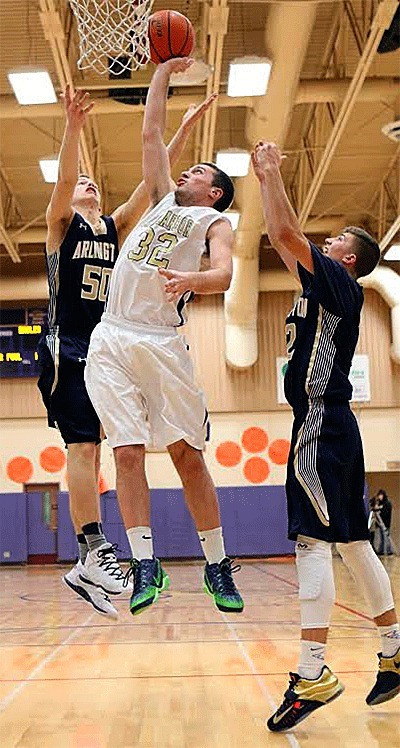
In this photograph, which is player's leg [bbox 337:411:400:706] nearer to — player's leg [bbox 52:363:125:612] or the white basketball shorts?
the white basketball shorts

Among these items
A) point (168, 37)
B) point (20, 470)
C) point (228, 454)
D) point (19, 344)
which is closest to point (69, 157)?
point (168, 37)

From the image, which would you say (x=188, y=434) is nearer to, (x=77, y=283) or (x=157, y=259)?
(x=157, y=259)

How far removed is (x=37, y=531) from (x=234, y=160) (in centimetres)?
1026

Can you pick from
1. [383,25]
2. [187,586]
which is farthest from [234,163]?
[187,586]

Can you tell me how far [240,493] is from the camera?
21.9 metres

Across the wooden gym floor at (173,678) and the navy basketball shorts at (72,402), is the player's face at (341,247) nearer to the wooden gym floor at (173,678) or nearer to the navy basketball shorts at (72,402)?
the navy basketball shorts at (72,402)

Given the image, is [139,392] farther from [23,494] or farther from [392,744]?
[23,494]

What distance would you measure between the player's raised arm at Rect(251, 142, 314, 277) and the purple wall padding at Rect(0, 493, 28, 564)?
17.6 meters

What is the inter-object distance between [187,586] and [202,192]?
34.4ft

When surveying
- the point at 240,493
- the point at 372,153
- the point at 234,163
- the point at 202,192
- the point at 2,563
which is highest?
the point at 372,153

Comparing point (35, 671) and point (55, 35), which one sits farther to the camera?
point (55, 35)

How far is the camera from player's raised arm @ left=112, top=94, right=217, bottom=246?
5.52 metres

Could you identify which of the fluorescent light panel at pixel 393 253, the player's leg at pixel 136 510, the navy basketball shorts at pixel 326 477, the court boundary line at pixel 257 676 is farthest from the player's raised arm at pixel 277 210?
the fluorescent light panel at pixel 393 253

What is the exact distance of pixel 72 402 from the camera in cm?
545
